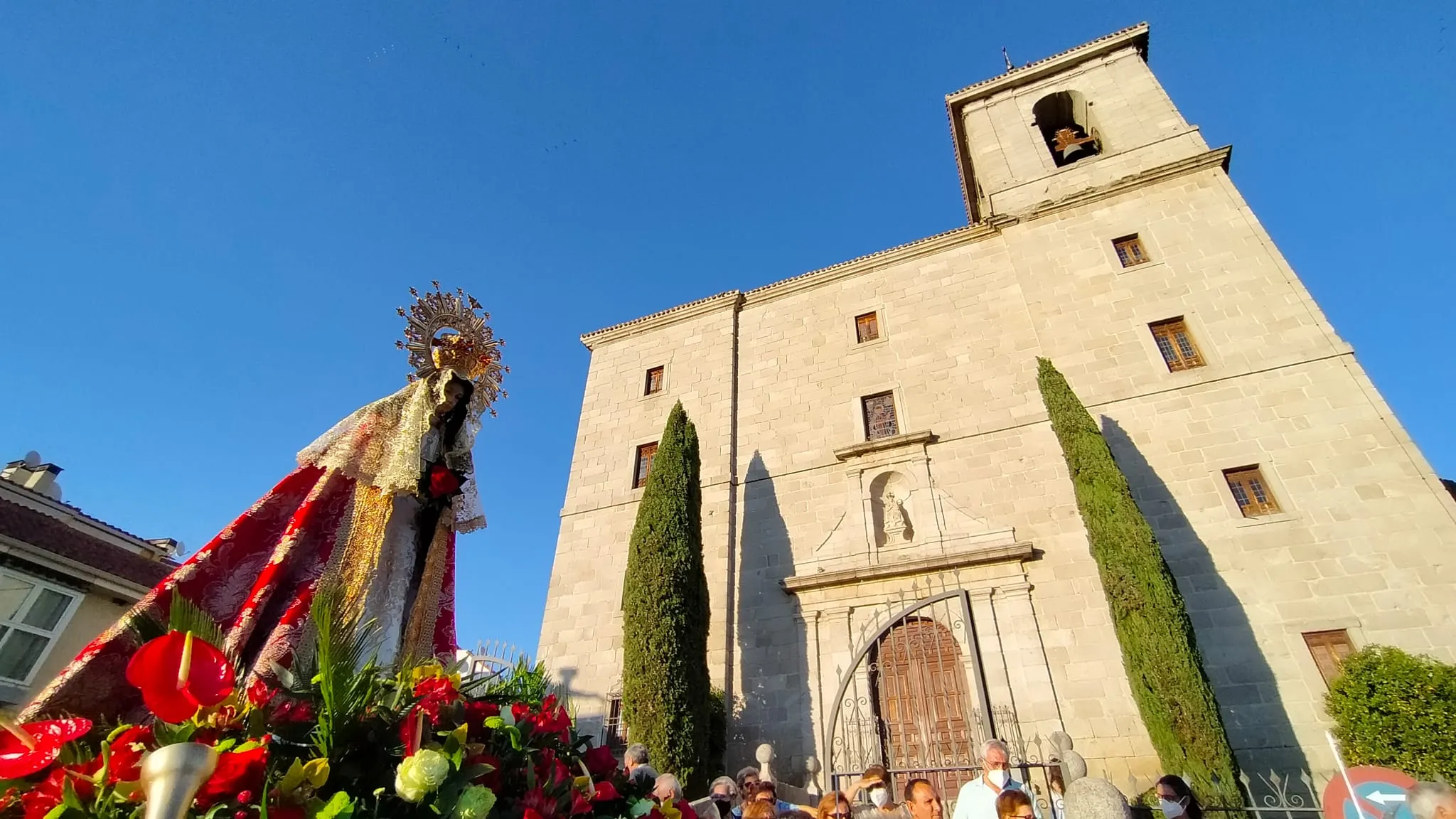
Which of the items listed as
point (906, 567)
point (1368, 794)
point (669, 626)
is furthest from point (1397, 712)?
point (669, 626)

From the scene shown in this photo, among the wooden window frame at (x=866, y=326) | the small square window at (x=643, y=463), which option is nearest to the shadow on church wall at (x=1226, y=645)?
the wooden window frame at (x=866, y=326)

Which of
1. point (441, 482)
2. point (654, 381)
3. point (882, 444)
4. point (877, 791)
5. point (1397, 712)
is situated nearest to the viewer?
point (441, 482)

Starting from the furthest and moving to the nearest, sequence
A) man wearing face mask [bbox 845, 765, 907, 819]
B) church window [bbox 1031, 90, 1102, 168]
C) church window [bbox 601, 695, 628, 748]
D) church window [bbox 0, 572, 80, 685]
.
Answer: church window [bbox 1031, 90, 1102, 168] < church window [bbox 601, 695, 628, 748] < church window [bbox 0, 572, 80, 685] < man wearing face mask [bbox 845, 765, 907, 819]

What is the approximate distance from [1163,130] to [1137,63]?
299 centimetres

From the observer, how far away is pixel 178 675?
4.99 ft

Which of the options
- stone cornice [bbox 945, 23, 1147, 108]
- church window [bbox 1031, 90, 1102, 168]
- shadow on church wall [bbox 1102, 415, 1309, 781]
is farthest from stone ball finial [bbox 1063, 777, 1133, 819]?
stone cornice [bbox 945, 23, 1147, 108]

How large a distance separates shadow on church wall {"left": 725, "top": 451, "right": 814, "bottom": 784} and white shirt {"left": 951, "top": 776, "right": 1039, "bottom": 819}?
4.64 meters

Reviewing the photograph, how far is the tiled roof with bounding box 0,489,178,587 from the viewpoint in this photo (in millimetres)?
8367

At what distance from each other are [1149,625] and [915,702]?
122 inches

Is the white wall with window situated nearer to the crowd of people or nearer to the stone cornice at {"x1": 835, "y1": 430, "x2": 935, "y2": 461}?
the crowd of people

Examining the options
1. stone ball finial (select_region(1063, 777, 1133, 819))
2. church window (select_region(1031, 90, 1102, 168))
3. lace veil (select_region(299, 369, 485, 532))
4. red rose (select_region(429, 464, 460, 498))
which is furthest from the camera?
church window (select_region(1031, 90, 1102, 168))

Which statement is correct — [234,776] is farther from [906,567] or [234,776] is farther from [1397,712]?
[1397,712]

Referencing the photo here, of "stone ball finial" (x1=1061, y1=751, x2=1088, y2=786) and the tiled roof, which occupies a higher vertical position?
the tiled roof

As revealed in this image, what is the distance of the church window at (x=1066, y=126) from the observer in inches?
583
